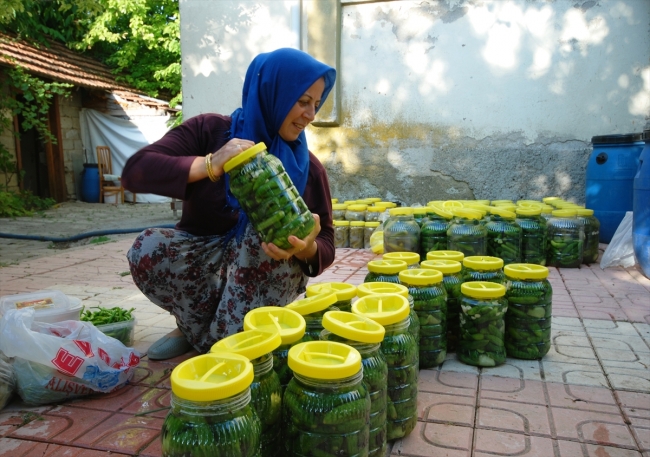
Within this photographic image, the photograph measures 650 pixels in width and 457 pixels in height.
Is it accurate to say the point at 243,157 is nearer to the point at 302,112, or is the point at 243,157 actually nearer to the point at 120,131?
the point at 302,112

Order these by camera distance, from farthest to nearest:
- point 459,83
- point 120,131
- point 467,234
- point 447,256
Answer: point 120,131 < point 459,83 < point 467,234 < point 447,256

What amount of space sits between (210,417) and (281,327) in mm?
465

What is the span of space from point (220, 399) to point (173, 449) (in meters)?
0.16

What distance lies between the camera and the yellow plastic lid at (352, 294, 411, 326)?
160 cm

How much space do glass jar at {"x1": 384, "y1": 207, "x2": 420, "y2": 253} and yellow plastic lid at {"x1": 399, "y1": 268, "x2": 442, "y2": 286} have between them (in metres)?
1.78

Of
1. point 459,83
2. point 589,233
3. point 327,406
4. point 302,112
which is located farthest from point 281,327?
point 459,83

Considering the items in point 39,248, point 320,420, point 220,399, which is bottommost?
point 39,248

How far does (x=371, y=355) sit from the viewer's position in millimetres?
1459

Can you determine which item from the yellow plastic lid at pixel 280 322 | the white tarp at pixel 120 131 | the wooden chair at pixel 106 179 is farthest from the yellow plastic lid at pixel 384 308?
the white tarp at pixel 120 131

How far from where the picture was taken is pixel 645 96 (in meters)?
5.48

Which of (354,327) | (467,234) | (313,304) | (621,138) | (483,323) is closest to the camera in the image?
(354,327)

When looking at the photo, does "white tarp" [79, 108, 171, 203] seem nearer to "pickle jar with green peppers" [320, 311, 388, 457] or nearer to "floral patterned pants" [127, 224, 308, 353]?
"floral patterned pants" [127, 224, 308, 353]

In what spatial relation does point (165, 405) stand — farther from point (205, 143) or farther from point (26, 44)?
point (26, 44)

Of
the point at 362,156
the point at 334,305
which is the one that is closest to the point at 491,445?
the point at 334,305
